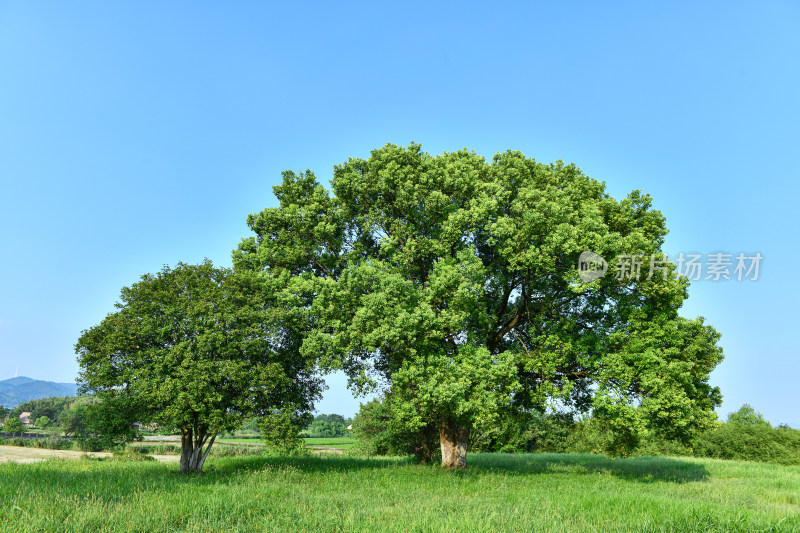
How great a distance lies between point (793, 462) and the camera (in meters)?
42.0

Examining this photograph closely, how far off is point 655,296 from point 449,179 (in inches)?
440

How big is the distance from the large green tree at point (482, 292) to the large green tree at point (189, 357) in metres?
2.26

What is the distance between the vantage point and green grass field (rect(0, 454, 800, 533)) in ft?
31.7

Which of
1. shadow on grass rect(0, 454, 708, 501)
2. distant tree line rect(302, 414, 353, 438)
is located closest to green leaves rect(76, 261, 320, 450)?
shadow on grass rect(0, 454, 708, 501)

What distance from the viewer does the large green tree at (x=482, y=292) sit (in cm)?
1923

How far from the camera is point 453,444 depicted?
23.0 metres

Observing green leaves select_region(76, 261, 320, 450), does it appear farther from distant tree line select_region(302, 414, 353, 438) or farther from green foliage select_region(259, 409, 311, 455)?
distant tree line select_region(302, 414, 353, 438)

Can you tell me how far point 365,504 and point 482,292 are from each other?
38.0 feet

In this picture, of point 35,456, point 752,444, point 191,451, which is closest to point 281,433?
point 191,451

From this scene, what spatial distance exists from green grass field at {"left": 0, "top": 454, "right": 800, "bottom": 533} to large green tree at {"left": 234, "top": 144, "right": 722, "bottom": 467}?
308 centimetres

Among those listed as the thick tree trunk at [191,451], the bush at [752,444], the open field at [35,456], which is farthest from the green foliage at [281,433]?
the bush at [752,444]

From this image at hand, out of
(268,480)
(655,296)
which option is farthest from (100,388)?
(655,296)

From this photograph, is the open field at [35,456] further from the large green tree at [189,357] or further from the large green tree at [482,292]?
the large green tree at [482,292]

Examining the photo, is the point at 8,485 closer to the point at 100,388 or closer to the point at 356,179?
the point at 100,388
